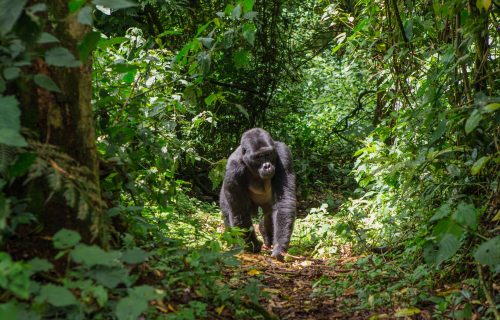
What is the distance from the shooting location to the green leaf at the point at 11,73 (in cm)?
198

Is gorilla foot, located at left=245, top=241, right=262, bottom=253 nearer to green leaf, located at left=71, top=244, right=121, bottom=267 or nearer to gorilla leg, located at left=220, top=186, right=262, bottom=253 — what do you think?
gorilla leg, located at left=220, top=186, right=262, bottom=253

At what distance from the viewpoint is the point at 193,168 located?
10.1 meters

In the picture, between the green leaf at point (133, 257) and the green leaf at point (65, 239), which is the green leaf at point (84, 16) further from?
the green leaf at point (133, 257)

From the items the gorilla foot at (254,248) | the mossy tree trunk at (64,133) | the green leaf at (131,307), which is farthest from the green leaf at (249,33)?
the gorilla foot at (254,248)

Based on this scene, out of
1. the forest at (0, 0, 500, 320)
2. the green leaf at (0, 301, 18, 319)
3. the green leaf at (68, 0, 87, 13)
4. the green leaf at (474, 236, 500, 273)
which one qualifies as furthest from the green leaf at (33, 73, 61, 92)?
the green leaf at (474, 236, 500, 273)

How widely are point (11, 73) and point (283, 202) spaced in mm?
4598

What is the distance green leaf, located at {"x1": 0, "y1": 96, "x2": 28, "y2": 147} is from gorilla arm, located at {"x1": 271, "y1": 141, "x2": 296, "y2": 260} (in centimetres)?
417

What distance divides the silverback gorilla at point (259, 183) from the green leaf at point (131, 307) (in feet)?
13.7

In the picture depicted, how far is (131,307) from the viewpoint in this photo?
1949 millimetres

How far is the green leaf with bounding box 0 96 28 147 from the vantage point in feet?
5.99

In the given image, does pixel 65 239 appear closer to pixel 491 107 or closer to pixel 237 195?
pixel 491 107

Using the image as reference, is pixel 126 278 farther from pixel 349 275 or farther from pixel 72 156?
pixel 349 275

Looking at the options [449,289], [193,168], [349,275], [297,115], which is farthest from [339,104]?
[449,289]

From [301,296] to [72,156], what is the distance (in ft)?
7.18
